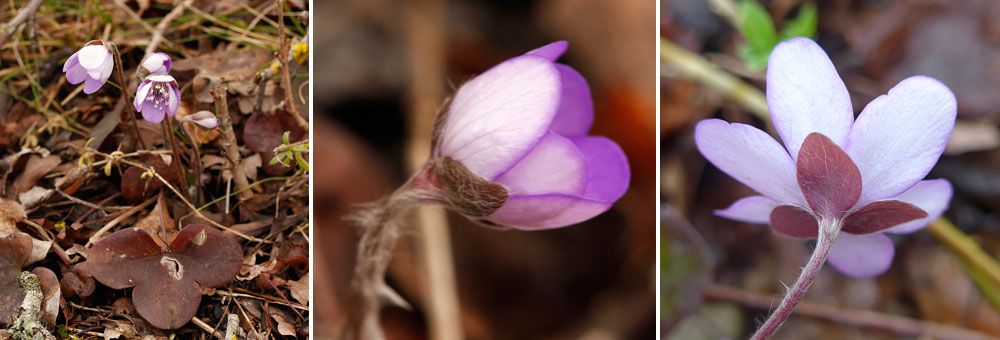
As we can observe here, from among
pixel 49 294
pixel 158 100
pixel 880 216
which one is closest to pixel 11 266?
pixel 49 294

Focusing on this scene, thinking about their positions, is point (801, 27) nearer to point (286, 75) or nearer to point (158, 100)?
point (286, 75)

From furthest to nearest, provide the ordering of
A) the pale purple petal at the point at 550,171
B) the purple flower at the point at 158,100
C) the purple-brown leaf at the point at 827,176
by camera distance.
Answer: the purple flower at the point at 158,100 → the pale purple petal at the point at 550,171 → the purple-brown leaf at the point at 827,176

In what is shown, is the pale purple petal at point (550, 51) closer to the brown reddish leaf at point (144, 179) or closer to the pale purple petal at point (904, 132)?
the pale purple petal at point (904, 132)

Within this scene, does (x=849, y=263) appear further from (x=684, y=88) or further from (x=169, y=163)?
(x=169, y=163)

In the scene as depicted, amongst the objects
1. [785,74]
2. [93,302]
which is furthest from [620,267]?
[93,302]

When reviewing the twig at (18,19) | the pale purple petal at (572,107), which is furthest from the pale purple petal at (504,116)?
the twig at (18,19)

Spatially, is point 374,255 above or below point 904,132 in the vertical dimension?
below
